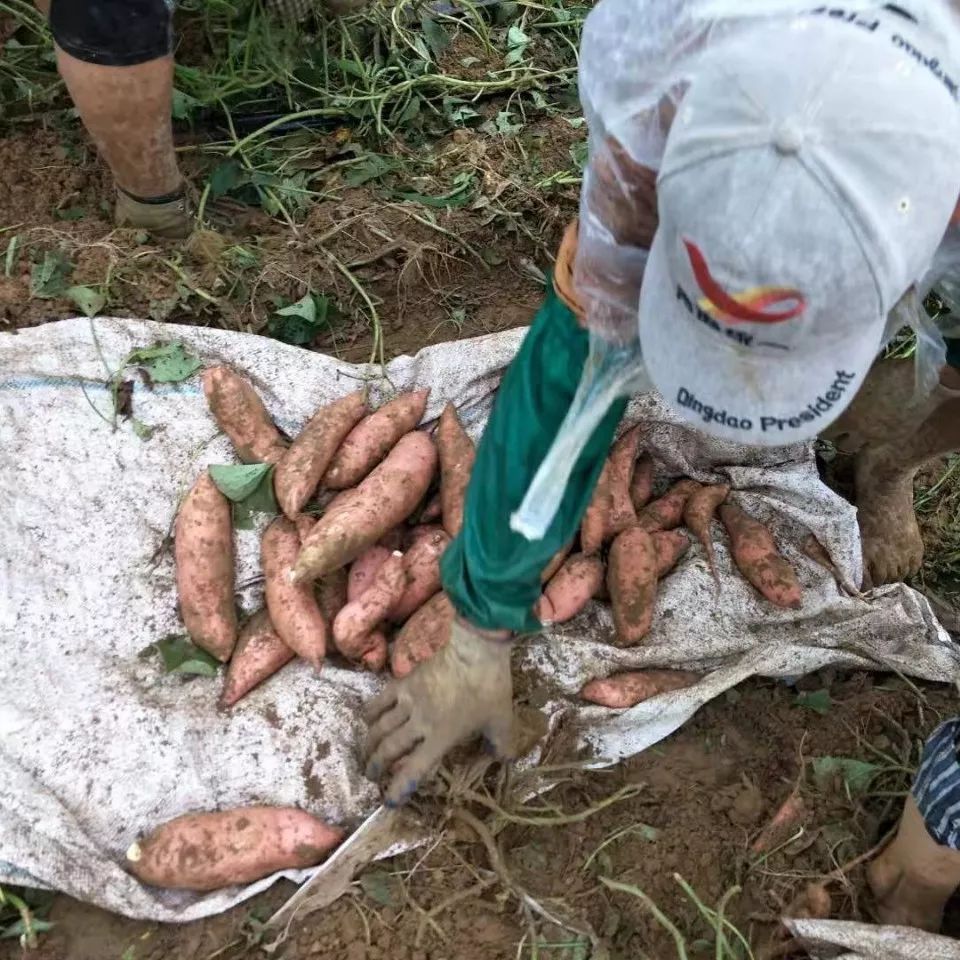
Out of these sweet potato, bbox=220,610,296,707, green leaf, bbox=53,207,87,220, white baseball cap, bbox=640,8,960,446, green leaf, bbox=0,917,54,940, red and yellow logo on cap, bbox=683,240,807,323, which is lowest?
green leaf, bbox=0,917,54,940

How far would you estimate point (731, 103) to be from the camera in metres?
Answer: 0.93

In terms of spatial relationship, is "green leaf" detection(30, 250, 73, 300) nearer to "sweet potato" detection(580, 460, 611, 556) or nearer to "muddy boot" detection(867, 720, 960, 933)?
"sweet potato" detection(580, 460, 611, 556)

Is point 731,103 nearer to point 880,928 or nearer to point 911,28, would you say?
point 911,28

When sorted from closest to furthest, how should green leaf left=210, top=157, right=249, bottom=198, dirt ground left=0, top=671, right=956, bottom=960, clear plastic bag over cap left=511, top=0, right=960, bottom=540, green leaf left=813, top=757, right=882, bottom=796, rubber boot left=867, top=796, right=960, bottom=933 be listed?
clear plastic bag over cap left=511, top=0, right=960, bottom=540
rubber boot left=867, top=796, right=960, bottom=933
dirt ground left=0, top=671, right=956, bottom=960
green leaf left=813, top=757, right=882, bottom=796
green leaf left=210, top=157, right=249, bottom=198

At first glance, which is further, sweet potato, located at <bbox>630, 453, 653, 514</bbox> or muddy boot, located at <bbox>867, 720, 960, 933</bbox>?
sweet potato, located at <bbox>630, 453, 653, 514</bbox>

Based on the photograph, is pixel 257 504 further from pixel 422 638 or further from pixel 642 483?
pixel 642 483

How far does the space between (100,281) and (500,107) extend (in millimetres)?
1626

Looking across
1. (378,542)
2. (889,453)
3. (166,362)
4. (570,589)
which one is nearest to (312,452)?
(378,542)

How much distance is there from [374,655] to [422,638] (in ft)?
0.40

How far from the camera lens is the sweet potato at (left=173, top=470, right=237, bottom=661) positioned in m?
2.06

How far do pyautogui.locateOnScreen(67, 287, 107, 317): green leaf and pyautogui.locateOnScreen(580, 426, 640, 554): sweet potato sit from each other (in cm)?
139

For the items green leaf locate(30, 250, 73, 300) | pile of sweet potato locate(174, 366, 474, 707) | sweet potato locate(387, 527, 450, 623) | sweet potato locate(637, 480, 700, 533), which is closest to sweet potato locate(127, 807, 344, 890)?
pile of sweet potato locate(174, 366, 474, 707)

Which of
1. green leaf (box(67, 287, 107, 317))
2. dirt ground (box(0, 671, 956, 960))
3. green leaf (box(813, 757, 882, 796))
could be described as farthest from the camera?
green leaf (box(67, 287, 107, 317))

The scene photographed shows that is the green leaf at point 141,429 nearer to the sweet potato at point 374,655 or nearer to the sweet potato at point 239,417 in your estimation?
the sweet potato at point 239,417
